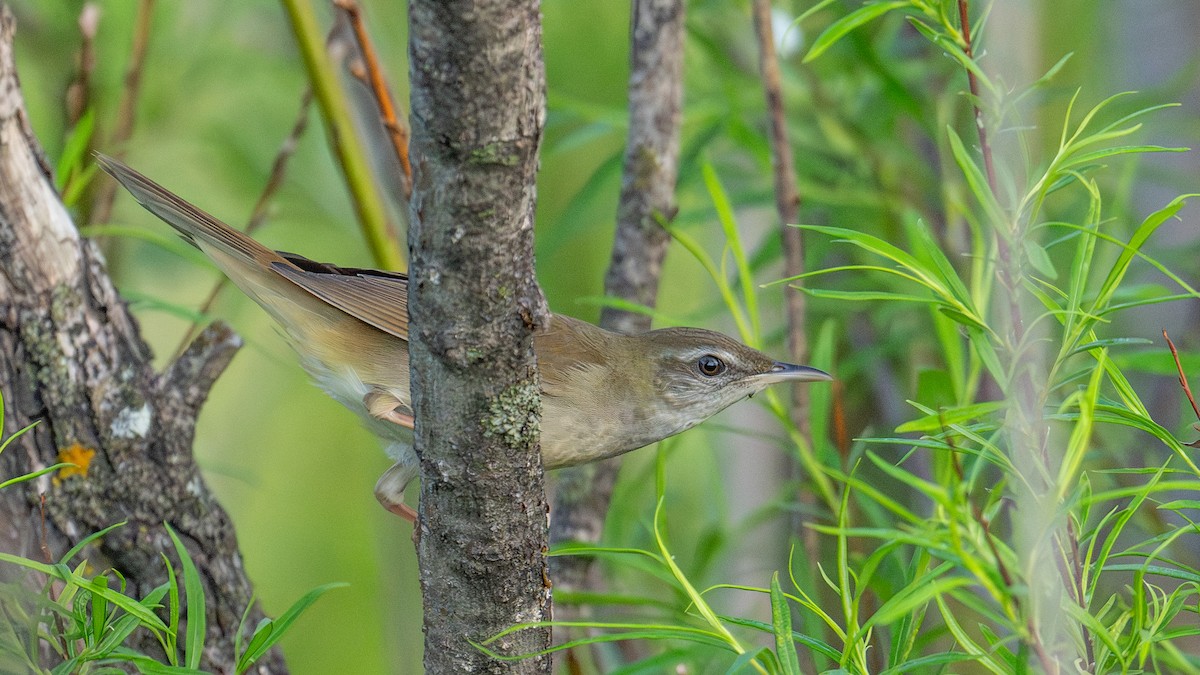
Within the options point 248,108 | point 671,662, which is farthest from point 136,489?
point 248,108

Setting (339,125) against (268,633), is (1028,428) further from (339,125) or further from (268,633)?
(339,125)

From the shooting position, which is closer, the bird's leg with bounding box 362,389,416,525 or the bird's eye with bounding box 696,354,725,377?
the bird's leg with bounding box 362,389,416,525

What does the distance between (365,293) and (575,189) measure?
2.74m

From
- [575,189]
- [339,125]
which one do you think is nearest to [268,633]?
[339,125]

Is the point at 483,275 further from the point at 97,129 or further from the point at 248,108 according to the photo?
the point at 248,108

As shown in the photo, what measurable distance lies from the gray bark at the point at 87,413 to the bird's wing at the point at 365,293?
639mm

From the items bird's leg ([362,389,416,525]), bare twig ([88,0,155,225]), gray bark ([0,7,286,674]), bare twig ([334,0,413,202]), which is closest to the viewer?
gray bark ([0,7,286,674])

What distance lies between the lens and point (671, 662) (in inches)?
89.7

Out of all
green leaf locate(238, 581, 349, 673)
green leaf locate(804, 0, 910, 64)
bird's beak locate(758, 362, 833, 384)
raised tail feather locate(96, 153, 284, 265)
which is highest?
green leaf locate(804, 0, 910, 64)

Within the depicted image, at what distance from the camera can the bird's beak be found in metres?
2.57

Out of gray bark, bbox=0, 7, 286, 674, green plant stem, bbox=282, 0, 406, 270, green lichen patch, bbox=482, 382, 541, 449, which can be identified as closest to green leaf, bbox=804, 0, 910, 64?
green lichen patch, bbox=482, 382, 541, 449

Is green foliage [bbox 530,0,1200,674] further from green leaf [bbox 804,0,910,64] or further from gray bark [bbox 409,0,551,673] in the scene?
gray bark [bbox 409,0,551,673]

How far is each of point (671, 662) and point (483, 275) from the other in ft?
4.29

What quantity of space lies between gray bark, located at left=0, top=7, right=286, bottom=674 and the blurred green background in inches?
17.3
